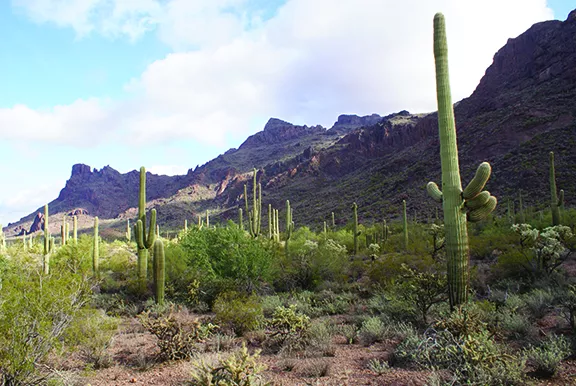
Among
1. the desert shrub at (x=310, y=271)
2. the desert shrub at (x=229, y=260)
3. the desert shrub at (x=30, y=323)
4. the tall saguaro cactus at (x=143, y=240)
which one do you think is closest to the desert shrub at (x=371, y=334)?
the desert shrub at (x=30, y=323)

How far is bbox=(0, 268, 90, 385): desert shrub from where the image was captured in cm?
498

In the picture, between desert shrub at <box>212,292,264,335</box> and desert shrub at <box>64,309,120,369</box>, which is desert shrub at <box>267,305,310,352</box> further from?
desert shrub at <box>64,309,120,369</box>

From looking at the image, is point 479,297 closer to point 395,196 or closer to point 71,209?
point 395,196

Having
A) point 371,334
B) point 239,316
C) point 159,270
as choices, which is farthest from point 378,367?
point 159,270

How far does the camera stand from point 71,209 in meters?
145

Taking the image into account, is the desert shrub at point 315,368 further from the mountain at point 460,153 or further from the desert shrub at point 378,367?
the mountain at point 460,153

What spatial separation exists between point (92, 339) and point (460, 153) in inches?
2039

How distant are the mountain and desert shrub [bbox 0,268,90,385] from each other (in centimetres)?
3521

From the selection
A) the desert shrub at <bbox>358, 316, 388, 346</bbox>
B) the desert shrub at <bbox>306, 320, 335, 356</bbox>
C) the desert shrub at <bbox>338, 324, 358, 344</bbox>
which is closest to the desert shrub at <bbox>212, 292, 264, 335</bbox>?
the desert shrub at <bbox>306, 320, 335, 356</bbox>

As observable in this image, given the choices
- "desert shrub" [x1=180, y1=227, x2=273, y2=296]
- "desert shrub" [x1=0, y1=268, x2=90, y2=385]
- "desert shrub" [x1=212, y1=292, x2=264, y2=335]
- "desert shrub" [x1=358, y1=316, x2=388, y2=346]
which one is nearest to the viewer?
"desert shrub" [x1=0, y1=268, x2=90, y2=385]

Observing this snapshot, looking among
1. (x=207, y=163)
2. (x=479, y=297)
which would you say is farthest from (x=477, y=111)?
(x=207, y=163)

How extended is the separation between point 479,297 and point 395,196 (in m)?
40.7

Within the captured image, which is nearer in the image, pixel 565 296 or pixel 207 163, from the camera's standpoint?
pixel 565 296

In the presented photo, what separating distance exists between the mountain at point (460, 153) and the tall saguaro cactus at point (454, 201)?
29262 millimetres
